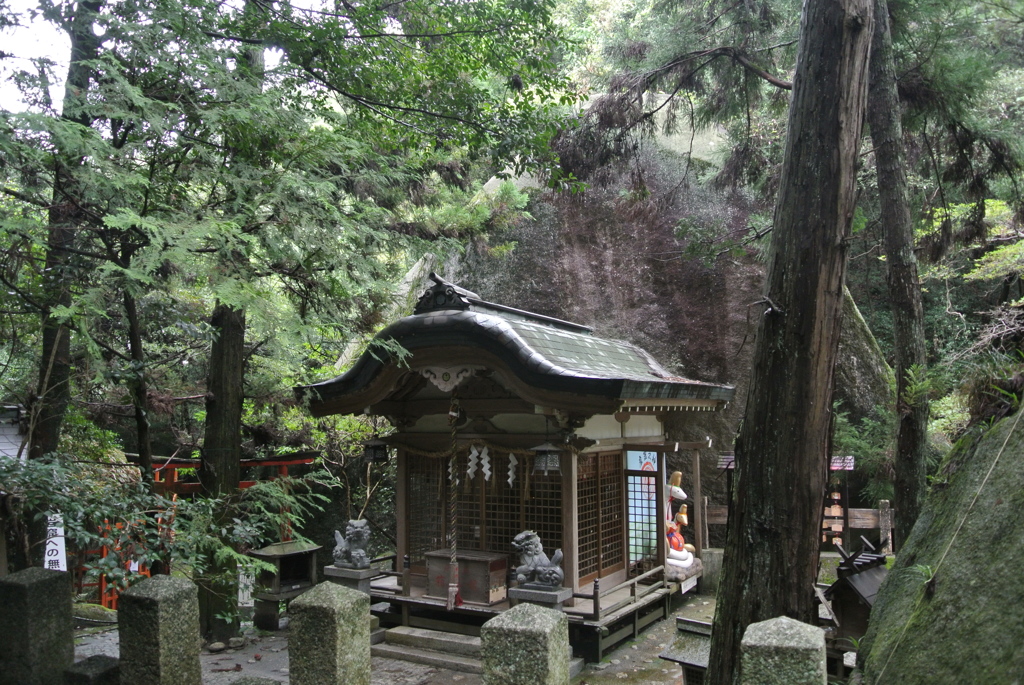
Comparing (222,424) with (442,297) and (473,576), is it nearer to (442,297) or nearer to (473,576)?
(442,297)

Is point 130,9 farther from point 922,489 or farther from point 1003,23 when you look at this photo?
point 1003,23

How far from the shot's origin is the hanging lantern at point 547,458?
7977mm

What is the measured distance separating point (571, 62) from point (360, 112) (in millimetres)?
18535

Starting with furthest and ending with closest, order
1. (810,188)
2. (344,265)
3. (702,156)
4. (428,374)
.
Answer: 1. (702,156)
2. (428,374)
3. (344,265)
4. (810,188)

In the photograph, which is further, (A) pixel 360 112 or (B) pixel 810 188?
(A) pixel 360 112

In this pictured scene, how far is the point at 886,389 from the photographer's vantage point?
1376 centimetres

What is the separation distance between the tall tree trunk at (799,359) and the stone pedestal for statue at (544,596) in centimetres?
330

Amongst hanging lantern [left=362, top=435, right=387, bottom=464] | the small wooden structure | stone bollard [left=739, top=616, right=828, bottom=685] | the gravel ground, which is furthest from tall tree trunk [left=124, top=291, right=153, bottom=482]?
hanging lantern [left=362, top=435, right=387, bottom=464]

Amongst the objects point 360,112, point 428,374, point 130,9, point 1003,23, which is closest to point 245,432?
point 428,374

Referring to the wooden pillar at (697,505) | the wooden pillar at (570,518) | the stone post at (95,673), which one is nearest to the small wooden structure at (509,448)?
the wooden pillar at (570,518)

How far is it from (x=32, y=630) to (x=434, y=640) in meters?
5.21

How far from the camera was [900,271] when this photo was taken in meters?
7.66

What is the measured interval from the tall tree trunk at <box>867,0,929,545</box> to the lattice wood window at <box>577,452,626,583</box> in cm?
366

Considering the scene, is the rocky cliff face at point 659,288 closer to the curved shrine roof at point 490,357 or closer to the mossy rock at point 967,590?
the curved shrine roof at point 490,357
